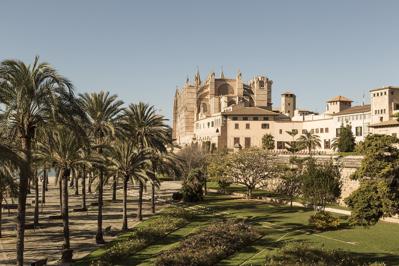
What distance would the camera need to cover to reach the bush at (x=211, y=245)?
2222 cm

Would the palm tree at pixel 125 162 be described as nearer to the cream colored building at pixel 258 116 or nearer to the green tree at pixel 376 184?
the green tree at pixel 376 184

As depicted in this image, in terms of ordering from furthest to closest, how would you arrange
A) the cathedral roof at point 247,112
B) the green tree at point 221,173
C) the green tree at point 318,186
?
1. the cathedral roof at point 247,112
2. the green tree at point 221,173
3. the green tree at point 318,186

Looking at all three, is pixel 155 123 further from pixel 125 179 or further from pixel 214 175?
pixel 214 175

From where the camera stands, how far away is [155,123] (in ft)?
139

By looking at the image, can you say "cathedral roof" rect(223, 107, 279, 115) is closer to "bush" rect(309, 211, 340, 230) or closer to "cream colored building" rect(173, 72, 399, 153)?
"cream colored building" rect(173, 72, 399, 153)

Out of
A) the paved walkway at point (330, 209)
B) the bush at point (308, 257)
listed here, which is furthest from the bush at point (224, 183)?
the bush at point (308, 257)

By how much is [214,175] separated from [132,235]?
1164 inches

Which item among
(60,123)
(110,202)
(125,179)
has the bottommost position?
(110,202)

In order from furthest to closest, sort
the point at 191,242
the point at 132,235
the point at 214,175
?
the point at 214,175 < the point at 132,235 < the point at 191,242

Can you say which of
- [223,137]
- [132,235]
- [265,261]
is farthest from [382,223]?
[223,137]

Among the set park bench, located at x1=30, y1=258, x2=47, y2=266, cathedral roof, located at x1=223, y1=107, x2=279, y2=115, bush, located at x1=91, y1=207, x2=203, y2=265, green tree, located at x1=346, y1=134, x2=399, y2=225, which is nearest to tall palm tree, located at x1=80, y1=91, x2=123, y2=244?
bush, located at x1=91, y1=207, x2=203, y2=265

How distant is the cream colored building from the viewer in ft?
263

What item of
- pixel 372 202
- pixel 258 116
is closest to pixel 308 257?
pixel 372 202

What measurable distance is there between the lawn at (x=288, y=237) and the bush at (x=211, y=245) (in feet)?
2.00
